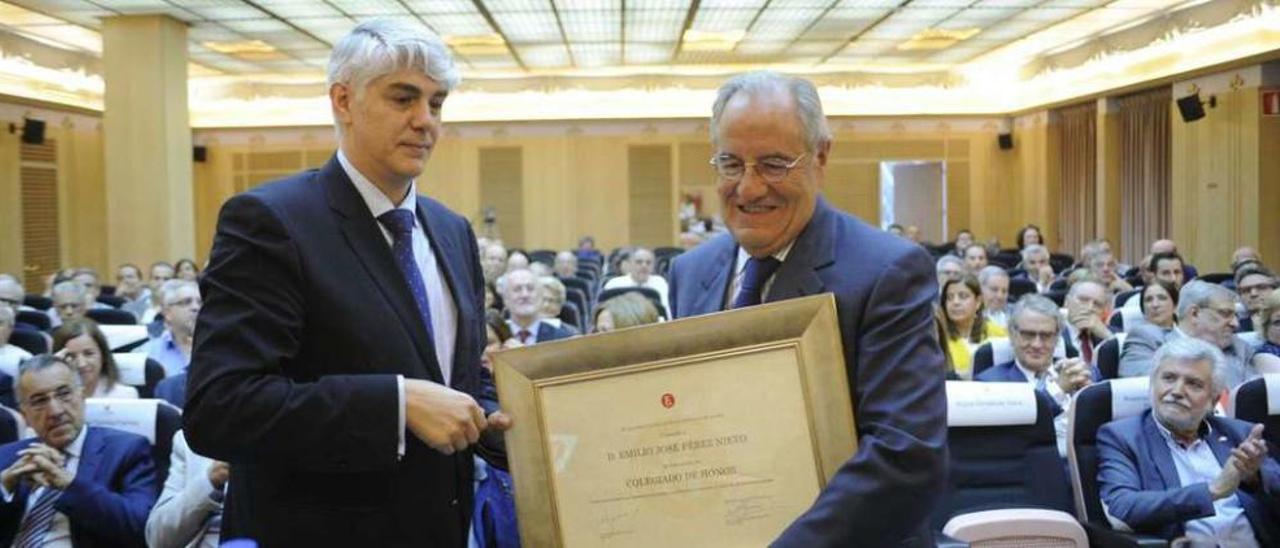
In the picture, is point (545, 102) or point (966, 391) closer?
point (966, 391)

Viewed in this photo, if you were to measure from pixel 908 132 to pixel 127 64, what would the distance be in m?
12.5

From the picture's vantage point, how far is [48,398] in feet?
12.7

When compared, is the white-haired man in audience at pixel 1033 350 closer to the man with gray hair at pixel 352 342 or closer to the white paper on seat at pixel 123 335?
the man with gray hair at pixel 352 342

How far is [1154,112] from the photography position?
53.5 feet

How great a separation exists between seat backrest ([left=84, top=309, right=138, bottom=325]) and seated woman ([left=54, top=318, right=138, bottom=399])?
3.38 metres

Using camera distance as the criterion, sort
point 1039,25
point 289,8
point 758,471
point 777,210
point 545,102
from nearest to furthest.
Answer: point 758,471
point 777,210
point 289,8
point 1039,25
point 545,102

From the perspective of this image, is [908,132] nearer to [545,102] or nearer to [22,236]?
[545,102]

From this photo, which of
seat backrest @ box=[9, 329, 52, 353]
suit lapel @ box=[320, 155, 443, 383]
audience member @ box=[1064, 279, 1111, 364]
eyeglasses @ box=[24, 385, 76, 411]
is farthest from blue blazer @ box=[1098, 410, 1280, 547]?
seat backrest @ box=[9, 329, 52, 353]

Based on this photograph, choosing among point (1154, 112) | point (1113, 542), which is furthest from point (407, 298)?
point (1154, 112)

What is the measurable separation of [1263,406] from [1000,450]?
1088mm

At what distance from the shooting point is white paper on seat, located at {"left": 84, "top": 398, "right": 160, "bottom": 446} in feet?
13.5

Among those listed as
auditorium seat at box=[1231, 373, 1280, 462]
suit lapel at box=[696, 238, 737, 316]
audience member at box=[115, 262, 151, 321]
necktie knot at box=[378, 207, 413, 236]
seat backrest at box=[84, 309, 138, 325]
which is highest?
necktie knot at box=[378, 207, 413, 236]

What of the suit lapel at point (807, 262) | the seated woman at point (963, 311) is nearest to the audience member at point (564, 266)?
the seated woman at point (963, 311)

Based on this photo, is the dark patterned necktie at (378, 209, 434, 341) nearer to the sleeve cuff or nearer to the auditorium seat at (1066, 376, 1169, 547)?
the sleeve cuff
